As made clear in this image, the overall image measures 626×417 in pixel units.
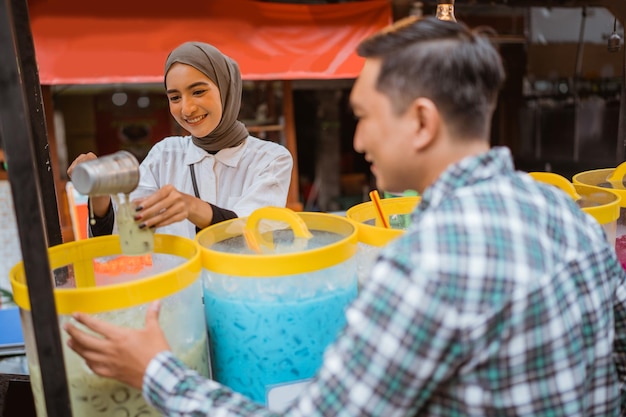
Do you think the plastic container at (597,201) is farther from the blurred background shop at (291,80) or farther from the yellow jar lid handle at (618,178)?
the blurred background shop at (291,80)

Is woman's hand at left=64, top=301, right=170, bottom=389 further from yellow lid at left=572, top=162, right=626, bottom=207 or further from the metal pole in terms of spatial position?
yellow lid at left=572, top=162, right=626, bottom=207

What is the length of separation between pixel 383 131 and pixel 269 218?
31 cm

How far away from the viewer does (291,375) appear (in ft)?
2.83

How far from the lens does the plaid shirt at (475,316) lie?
578 millimetres

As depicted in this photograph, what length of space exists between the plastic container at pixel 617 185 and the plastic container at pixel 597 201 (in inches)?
1.5

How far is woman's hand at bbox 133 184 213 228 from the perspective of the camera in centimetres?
86

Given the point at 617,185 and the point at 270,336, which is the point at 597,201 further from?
the point at 270,336

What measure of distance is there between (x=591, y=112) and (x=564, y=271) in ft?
19.4

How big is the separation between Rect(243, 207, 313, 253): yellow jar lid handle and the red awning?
2.86m

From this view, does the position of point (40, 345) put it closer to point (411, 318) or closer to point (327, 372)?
point (327, 372)

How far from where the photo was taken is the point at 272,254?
848 mm

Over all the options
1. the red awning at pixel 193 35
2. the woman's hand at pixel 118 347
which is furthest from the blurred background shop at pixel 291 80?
the woman's hand at pixel 118 347

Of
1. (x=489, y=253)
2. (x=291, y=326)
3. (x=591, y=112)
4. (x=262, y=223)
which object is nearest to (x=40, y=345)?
(x=291, y=326)

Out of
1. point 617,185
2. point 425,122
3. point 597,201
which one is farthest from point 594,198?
point 425,122
